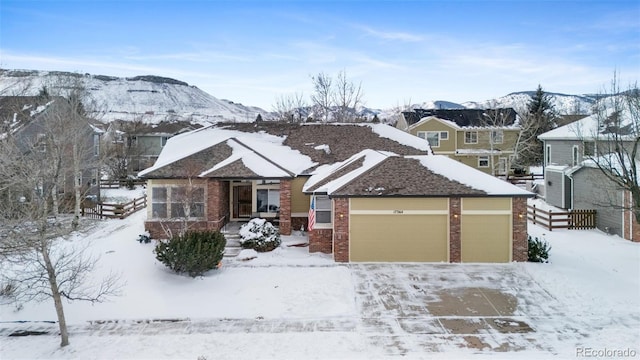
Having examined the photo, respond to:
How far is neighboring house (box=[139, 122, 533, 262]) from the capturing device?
57.3 ft

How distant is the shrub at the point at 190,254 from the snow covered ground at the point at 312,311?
36 cm

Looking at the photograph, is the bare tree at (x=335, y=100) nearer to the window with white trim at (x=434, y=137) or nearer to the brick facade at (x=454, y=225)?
the window with white trim at (x=434, y=137)

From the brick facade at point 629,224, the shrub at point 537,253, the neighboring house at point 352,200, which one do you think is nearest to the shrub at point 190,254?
the neighboring house at point 352,200

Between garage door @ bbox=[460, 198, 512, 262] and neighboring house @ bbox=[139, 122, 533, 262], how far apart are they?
0.04m

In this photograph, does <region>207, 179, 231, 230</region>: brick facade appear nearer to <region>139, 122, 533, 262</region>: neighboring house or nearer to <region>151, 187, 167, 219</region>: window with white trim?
<region>139, 122, 533, 262</region>: neighboring house

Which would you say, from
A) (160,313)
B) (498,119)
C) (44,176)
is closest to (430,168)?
(160,313)

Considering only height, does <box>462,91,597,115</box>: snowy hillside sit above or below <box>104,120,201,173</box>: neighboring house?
above

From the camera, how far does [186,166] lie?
21.0 m

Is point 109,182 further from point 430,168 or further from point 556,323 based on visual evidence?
point 556,323

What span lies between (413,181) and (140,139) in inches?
1570

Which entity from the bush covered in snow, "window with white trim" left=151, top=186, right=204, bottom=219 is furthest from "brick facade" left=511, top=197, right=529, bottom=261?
"window with white trim" left=151, top=186, right=204, bottom=219

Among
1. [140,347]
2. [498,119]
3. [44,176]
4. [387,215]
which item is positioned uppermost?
[498,119]

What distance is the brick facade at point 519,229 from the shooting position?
17.4m

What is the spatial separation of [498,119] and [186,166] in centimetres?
3385
